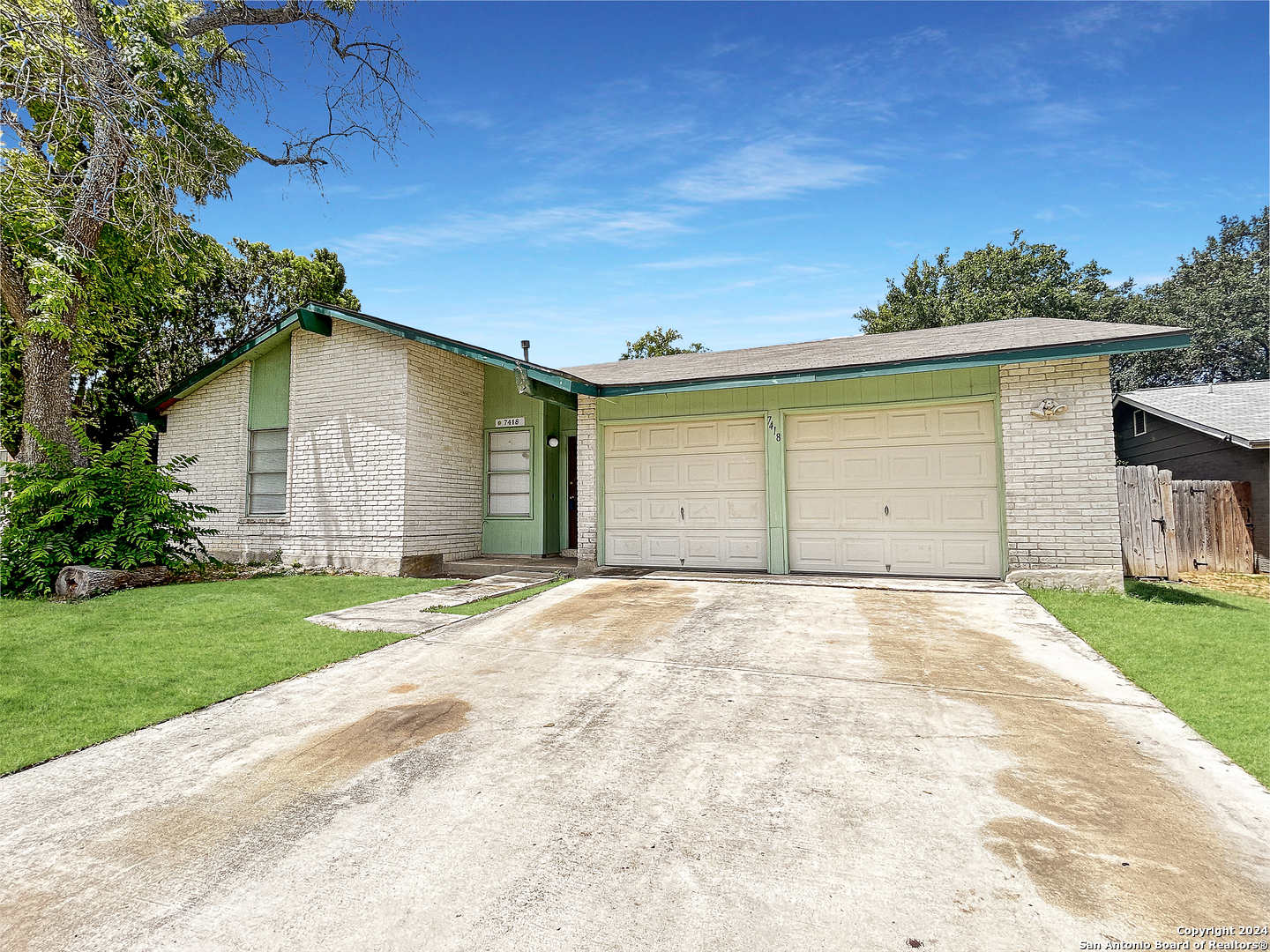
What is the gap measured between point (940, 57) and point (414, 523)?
11370mm

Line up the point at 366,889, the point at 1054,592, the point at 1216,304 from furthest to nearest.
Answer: the point at 1216,304, the point at 1054,592, the point at 366,889

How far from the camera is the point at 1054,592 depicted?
24.3 ft

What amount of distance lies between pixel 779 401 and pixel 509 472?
17.9 feet

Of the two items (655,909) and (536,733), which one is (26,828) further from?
(655,909)

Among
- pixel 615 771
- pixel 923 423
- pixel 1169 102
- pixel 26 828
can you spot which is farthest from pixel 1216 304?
pixel 26 828

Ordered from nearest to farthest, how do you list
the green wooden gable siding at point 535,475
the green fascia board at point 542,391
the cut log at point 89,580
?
the cut log at point 89,580, the green fascia board at point 542,391, the green wooden gable siding at point 535,475

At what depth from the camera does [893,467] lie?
8570 millimetres

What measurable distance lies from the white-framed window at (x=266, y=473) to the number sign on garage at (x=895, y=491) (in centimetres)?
953

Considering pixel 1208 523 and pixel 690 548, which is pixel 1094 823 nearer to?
pixel 690 548

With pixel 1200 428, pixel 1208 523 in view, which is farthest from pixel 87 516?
pixel 1200 428

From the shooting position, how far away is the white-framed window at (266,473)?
11.8 meters

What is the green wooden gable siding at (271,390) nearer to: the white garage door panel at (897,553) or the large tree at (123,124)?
the large tree at (123,124)

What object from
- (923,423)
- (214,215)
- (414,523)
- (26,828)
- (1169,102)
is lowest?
(26,828)

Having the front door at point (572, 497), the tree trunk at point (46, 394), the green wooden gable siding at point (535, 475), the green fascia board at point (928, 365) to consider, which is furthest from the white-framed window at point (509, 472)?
the tree trunk at point (46, 394)
